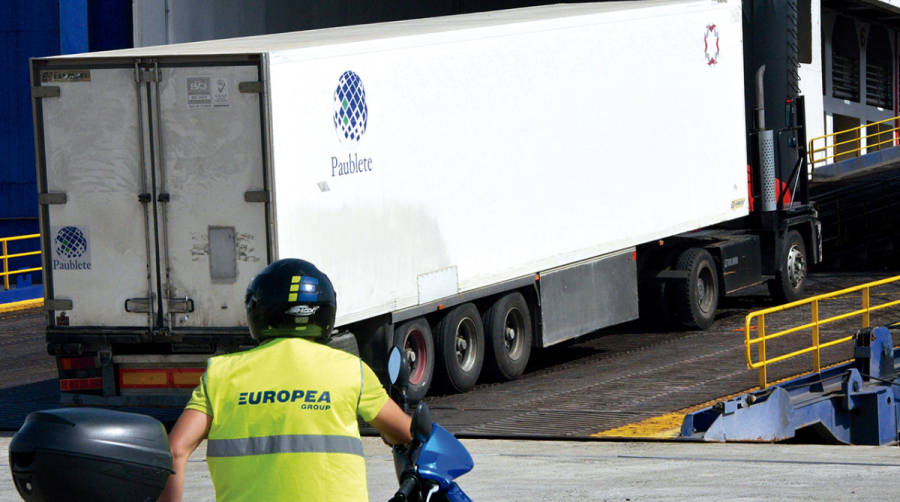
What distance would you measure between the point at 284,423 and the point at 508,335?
1184 cm

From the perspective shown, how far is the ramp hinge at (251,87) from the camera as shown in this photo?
1205 centimetres

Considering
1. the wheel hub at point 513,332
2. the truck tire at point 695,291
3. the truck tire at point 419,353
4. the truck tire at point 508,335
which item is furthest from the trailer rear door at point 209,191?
the truck tire at point 695,291

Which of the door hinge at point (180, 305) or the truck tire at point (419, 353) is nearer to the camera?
the door hinge at point (180, 305)

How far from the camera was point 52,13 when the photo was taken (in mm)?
26031

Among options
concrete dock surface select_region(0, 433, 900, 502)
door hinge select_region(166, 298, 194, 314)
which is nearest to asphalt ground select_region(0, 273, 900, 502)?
concrete dock surface select_region(0, 433, 900, 502)

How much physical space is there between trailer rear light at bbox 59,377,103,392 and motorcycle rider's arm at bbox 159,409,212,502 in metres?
9.05

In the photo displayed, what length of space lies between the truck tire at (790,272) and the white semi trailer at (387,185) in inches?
79.2

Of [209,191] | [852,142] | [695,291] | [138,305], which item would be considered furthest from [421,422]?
[852,142]

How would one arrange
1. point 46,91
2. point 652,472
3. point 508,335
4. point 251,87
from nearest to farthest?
point 652,472 < point 251,87 < point 46,91 < point 508,335

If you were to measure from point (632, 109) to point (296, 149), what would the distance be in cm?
626

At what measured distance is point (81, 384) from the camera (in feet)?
42.5

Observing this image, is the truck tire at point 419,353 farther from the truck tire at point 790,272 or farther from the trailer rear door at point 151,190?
the truck tire at point 790,272

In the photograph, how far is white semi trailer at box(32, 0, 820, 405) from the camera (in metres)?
12.3

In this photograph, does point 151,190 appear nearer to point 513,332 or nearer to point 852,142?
point 513,332
